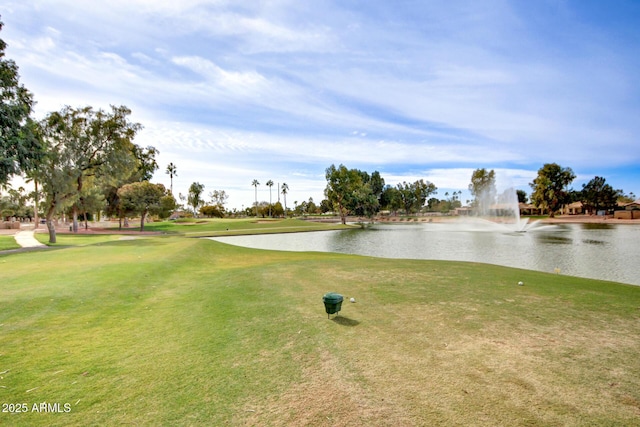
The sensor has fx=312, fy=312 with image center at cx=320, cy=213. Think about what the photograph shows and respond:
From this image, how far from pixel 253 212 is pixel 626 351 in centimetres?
15202

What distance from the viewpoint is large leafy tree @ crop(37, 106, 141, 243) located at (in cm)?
3178

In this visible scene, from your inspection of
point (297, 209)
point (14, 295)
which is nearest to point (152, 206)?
point (14, 295)

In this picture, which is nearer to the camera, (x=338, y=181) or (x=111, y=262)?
(x=111, y=262)

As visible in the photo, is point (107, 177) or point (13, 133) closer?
point (13, 133)

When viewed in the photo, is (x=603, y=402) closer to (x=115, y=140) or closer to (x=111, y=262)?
(x=111, y=262)

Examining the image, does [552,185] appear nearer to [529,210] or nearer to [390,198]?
[529,210]

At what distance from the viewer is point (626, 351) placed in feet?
20.2

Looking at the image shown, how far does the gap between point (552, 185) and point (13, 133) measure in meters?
123

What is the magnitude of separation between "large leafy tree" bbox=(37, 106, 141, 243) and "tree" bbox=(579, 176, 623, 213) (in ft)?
404

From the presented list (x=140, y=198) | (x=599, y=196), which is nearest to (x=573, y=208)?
(x=599, y=196)

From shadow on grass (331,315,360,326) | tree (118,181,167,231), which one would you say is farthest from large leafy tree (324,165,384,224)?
shadow on grass (331,315,360,326)

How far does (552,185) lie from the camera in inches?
3932

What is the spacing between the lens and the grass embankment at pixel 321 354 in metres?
4.50

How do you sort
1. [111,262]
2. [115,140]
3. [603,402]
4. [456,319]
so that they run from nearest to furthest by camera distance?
[603,402]
[456,319]
[111,262]
[115,140]
